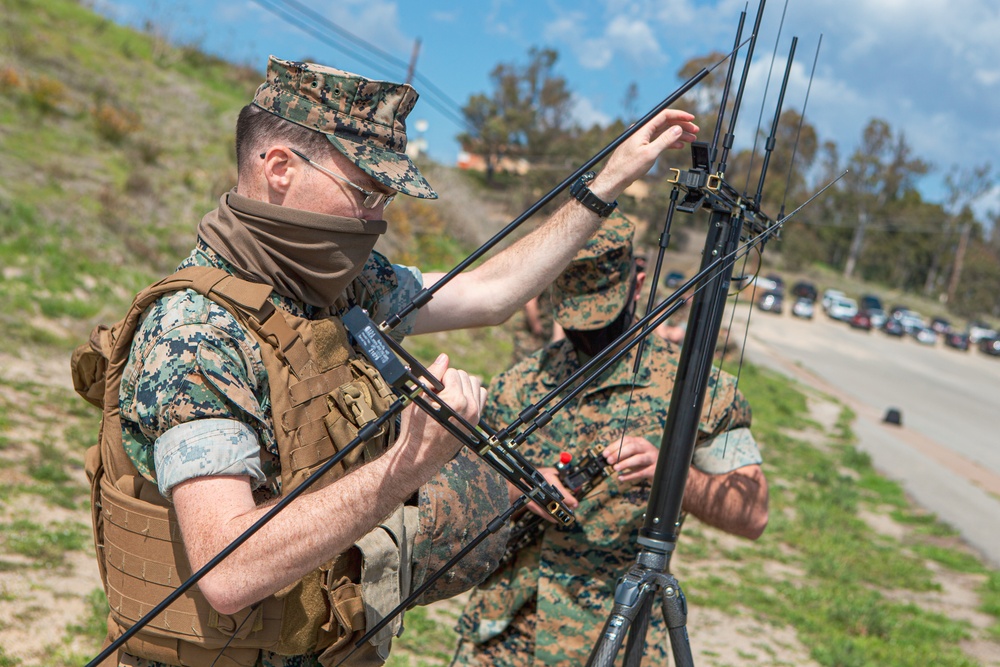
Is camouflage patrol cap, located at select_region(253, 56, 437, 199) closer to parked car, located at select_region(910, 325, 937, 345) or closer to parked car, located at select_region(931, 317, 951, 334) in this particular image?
parked car, located at select_region(910, 325, 937, 345)

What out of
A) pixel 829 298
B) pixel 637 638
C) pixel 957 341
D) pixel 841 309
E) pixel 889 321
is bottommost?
pixel 637 638

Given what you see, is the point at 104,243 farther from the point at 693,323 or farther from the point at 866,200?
the point at 866,200

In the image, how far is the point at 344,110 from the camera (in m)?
2.03

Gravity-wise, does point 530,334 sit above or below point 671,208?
below

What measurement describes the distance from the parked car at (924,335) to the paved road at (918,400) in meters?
0.55

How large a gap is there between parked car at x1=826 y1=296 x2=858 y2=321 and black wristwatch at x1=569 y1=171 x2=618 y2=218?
48.8 m

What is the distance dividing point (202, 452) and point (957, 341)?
167 feet

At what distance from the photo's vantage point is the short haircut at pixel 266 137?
6.57ft

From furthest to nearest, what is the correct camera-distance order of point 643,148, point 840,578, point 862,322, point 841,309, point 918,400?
1. point 841,309
2. point 862,322
3. point 918,400
4. point 840,578
5. point 643,148

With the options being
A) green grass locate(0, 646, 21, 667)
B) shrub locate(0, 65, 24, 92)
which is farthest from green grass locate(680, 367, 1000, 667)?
shrub locate(0, 65, 24, 92)

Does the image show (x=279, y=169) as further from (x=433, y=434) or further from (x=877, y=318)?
(x=877, y=318)

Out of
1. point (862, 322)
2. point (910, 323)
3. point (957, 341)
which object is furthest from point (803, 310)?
point (957, 341)

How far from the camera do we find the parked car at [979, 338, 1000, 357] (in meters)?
46.0

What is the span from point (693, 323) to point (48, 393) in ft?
23.0
